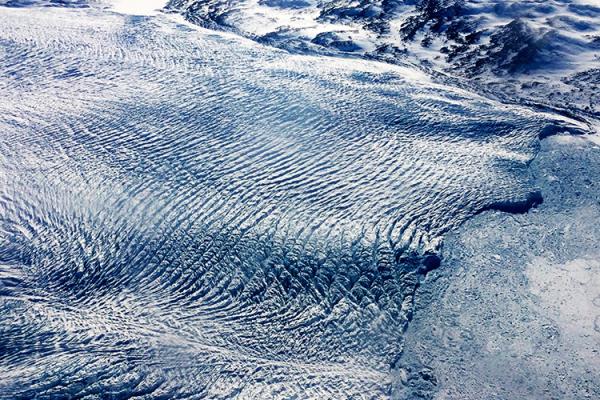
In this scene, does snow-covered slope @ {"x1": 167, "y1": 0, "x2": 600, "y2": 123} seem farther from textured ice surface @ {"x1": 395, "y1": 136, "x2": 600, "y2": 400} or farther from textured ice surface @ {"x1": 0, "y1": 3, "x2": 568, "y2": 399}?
textured ice surface @ {"x1": 395, "y1": 136, "x2": 600, "y2": 400}

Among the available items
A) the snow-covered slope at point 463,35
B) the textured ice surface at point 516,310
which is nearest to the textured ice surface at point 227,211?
the textured ice surface at point 516,310

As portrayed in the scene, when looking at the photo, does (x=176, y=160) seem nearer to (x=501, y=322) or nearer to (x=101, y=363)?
(x=101, y=363)

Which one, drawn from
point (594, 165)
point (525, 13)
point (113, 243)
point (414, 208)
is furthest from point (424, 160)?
point (525, 13)

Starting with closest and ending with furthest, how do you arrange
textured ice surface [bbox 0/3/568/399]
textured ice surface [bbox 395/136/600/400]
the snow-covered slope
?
textured ice surface [bbox 395/136/600/400], textured ice surface [bbox 0/3/568/399], the snow-covered slope

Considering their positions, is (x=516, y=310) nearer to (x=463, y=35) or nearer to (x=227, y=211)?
(x=227, y=211)

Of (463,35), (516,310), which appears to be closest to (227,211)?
(516,310)

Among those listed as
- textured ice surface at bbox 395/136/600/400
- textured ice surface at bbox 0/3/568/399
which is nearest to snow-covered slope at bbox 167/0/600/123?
textured ice surface at bbox 0/3/568/399
